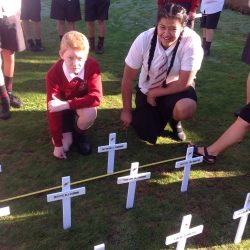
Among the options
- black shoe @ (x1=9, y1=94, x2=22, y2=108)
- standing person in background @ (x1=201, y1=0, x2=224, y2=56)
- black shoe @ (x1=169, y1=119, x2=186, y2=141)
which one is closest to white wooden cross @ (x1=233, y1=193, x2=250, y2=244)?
black shoe @ (x1=169, y1=119, x2=186, y2=141)

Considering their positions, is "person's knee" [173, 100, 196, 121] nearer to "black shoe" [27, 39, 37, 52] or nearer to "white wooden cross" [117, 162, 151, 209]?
"white wooden cross" [117, 162, 151, 209]

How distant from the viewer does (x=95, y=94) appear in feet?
8.63

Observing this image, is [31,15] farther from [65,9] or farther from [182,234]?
[182,234]

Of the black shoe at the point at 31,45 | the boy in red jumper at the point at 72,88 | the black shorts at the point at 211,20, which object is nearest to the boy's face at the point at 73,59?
the boy in red jumper at the point at 72,88

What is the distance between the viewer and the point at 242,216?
198cm

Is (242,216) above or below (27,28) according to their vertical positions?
below

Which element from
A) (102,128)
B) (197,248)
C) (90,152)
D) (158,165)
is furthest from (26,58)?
(197,248)

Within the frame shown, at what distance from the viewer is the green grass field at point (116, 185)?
2.11 m

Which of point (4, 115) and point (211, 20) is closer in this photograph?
point (4, 115)

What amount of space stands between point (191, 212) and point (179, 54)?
1.12 metres

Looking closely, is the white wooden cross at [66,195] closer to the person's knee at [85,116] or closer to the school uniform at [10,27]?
the person's knee at [85,116]

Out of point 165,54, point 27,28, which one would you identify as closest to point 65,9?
point 27,28

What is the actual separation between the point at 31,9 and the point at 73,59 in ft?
8.34

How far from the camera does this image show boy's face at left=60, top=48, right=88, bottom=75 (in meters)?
2.49
